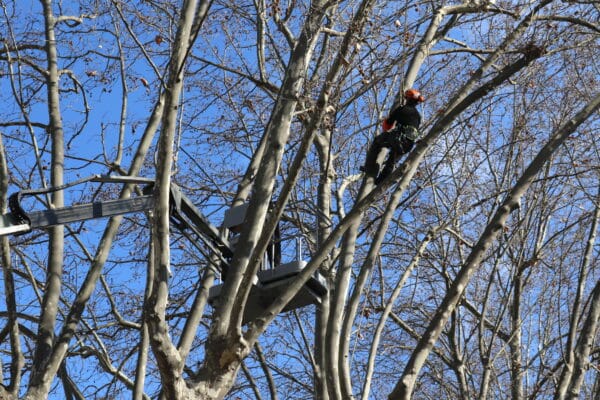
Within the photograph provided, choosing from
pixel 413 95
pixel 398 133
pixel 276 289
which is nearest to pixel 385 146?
pixel 398 133

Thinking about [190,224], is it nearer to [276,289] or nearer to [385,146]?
[276,289]

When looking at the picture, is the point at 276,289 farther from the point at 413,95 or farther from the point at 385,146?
the point at 413,95

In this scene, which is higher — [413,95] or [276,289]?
[413,95]

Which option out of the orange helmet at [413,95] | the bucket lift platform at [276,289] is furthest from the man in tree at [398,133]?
the bucket lift platform at [276,289]

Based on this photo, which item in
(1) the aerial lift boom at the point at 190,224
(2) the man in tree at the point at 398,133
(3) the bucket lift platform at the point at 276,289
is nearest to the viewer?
(1) the aerial lift boom at the point at 190,224

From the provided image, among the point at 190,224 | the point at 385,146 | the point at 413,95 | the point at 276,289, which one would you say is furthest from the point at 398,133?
the point at 190,224

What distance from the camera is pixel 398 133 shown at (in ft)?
22.4

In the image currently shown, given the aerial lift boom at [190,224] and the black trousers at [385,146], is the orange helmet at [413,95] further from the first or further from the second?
the aerial lift boom at [190,224]

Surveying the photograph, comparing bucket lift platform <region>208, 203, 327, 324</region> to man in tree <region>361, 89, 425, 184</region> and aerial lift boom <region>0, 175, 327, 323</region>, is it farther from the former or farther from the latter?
man in tree <region>361, 89, 425, 184</region>

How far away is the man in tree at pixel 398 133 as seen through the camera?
675 cm

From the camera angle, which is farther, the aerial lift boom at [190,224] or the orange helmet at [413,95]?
the orange helmet at [413,95]

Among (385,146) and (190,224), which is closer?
(190,224)

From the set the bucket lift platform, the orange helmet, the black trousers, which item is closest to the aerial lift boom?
the bucket lift platform

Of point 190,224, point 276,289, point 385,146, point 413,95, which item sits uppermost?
point 413,95
